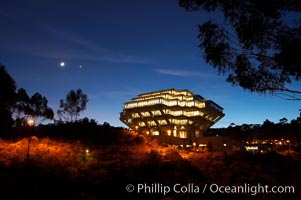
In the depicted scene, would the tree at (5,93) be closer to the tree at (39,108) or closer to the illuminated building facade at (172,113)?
the tree at (39,108)

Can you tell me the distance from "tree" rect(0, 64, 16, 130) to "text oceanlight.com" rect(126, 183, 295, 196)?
30839mm

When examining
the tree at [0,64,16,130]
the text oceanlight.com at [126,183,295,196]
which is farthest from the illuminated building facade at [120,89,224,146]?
the text oceanlight.com at [126,183,295,196]

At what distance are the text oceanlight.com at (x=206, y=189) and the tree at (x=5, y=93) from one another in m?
30.8

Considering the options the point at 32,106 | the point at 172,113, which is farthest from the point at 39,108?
the point at 172,113

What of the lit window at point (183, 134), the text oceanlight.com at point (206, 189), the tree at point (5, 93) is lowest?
the text oceanlight.com at point (206, 189)

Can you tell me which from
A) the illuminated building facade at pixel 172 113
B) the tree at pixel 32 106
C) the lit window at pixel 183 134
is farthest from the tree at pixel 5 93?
the lit window at pixel 183 134

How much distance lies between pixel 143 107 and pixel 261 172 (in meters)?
81.5

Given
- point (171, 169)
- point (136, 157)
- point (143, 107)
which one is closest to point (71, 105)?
point (143, 107)

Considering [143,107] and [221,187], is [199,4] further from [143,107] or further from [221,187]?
[143,107]

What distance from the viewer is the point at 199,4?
1246 cm

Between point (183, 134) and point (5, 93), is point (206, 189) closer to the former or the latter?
point (5, 93)

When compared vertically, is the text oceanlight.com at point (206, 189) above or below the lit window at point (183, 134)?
below

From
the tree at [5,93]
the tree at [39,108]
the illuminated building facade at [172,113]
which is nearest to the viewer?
the tree at [5,93]

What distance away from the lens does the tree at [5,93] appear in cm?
4639
